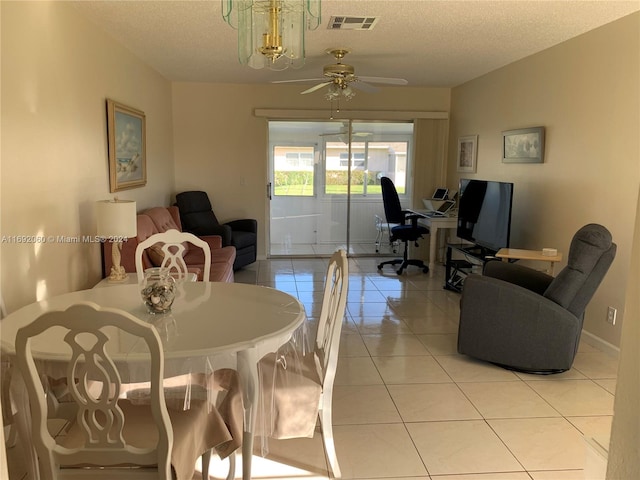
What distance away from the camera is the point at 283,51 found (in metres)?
2.19

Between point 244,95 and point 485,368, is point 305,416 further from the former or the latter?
point 244,95

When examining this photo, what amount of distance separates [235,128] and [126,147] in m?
2.40

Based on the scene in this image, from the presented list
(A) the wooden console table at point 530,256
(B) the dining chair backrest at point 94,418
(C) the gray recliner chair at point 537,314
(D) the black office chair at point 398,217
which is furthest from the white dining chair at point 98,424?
(D) the black office chair at point 398,217

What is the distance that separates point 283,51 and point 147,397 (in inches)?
61.2

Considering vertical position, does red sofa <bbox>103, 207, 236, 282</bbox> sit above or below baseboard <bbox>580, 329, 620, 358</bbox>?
above

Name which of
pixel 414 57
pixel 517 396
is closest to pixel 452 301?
pixel 517 396

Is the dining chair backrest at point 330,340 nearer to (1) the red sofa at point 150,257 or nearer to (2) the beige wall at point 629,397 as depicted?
(2) the beige wall at point 629,397

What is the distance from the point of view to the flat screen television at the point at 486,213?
4574 mm

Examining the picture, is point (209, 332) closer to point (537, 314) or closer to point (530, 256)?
point (537, 314)

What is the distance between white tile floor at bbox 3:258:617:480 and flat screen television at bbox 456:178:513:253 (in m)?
0.97

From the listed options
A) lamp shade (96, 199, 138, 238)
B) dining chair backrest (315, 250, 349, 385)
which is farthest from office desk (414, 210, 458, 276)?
lamp shade (96, 199, 138, 238)

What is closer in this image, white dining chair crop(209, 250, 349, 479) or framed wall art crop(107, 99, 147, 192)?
white dining chair crop(209, 250, 349, 479)

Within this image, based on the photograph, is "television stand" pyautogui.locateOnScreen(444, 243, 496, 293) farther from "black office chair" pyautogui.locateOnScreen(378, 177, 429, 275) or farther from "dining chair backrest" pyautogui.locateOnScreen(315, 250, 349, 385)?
"dining chair backrest" pyautogui.locateOnScreen(315, 250, 349, 385)

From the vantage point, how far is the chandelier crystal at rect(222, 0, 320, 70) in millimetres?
2068
